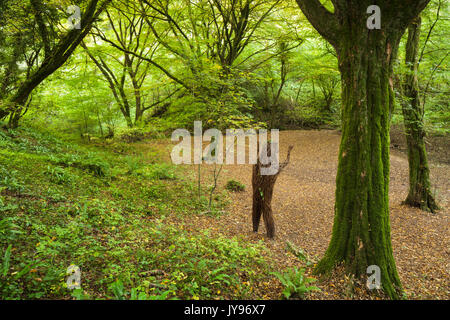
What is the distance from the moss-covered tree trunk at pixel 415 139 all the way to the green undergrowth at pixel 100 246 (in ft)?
20.5

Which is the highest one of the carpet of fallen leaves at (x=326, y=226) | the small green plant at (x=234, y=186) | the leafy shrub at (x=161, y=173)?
the leafy shrub at (x=161, y=173)

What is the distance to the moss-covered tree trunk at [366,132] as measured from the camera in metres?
3.13

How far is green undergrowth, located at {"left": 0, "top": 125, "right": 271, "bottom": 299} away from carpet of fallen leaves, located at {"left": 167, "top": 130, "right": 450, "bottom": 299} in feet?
2.13

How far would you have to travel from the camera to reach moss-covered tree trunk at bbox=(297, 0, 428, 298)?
3131 millimetres

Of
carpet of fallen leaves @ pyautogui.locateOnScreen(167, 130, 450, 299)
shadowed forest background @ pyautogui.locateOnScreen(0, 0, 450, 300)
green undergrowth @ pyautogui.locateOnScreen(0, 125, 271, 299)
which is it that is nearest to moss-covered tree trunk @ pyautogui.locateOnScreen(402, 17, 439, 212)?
shadowed forest background @ pyautogui.locateOnScreen(0, 0, 450, 300)

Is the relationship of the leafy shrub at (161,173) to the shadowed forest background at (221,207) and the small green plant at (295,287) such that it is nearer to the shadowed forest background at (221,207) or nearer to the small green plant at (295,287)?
the shadowed forest background at (221,207)

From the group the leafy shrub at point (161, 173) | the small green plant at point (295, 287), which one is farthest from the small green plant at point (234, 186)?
the small green plant at point (295, 287)

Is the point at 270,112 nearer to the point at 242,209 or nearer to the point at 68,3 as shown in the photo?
the point at 242,209

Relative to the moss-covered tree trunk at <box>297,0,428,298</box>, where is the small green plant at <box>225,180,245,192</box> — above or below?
below

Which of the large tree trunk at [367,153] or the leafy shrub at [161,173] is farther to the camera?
the leafy shrub at [161,173]

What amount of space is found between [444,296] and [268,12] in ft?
37.3

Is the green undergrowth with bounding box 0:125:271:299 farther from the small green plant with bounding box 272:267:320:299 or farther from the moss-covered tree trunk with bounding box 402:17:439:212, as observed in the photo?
the moss-covered tree trunk with bounding box 402:17:439:212

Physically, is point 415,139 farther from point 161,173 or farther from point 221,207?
point 161,173

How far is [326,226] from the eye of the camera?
6.32 metres
